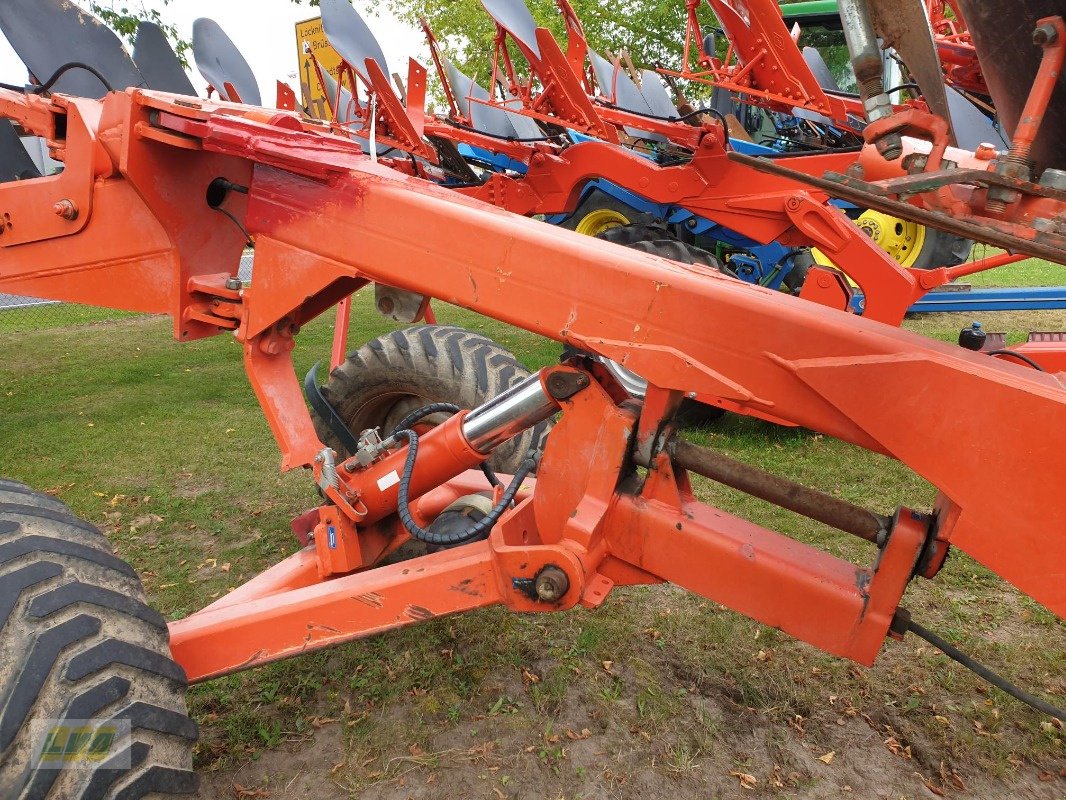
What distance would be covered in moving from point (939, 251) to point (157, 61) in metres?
8.59

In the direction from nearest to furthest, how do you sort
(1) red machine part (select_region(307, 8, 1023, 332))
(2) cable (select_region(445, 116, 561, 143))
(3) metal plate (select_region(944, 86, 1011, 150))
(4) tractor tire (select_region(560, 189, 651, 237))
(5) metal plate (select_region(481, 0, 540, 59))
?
(1) red machine part (select_region(307, 8, 1023, 332)) < (3) metal plate (select_region(944, 86, 1011, 150)) < (5) metal plate (select_region(481, 0, 540, 59)) < (4) tractor tire (select_region(560, 189, 651, 237)) < (2) cable (select_region(445, 116, 561, 143))

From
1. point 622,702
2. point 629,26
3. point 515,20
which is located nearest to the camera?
point 622,702

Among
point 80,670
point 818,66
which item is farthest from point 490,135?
point 80,670

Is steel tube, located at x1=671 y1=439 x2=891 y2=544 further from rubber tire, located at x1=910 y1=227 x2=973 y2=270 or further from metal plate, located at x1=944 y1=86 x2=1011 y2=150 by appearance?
rubber tire, located at x1=910 y1=227 x2=973 y2=270

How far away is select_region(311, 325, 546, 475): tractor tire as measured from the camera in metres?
3.16

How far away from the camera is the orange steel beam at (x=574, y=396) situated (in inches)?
56.4

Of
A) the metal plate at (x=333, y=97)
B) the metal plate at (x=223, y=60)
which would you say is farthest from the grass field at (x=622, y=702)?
the metal plate at (x=333, y=97)

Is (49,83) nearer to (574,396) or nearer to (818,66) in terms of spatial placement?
(574,396)

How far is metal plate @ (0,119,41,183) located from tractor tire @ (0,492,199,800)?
1.48 meters

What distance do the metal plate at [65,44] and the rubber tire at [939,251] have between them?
8.62m

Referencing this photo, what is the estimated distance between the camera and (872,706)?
2.53 meters

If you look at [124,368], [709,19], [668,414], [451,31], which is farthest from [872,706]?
[451,31]

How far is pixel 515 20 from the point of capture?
6.77 meters

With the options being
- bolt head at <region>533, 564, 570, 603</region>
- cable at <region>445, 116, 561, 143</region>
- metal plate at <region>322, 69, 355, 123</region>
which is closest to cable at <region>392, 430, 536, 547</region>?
bolt head at <region>533, 564, 570, 603</region>
